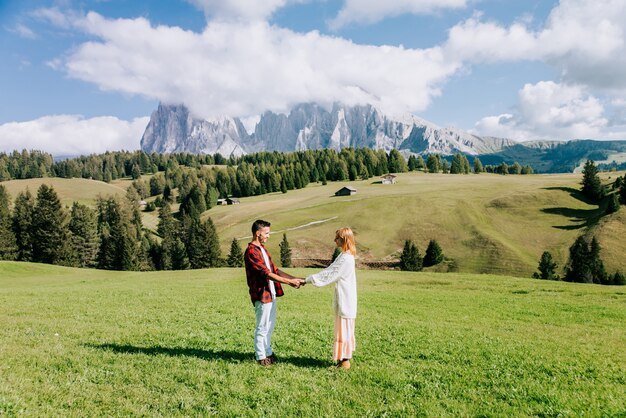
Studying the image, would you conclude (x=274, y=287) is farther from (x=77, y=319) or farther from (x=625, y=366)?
(x=77, y=319)

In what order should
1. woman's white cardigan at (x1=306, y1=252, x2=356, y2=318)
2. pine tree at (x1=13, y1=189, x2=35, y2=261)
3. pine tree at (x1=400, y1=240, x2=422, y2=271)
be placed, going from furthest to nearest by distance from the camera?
pine tree at (x1=13, y1=189, x2=35, y2=261) < pine tree at (x1=400, y1=240, x2=422, y2=271) < woman's white cardigan at (x1=306, y1=252, x2=356, y2=318)

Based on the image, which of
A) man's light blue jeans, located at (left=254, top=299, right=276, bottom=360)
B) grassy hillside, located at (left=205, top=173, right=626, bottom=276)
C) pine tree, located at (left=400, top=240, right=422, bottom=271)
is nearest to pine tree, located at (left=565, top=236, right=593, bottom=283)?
grassy hillside, located at (left=205, top=173, right=626, bottom=276)

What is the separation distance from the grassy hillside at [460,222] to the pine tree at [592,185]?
3.22 metres

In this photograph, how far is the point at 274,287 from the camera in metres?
12.1

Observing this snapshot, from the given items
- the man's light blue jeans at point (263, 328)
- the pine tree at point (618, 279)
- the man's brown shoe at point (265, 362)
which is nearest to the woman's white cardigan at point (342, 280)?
the man's light blue jeans at point (263, 328)

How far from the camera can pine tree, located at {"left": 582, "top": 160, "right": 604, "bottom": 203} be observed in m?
122

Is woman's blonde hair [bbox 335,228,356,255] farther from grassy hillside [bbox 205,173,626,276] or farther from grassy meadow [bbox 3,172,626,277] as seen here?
grassy hillside [bbox 205,173,626,276]

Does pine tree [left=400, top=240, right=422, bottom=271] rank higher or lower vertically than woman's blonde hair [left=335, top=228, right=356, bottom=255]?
lower

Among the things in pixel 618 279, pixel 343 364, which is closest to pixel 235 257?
pixel 618 279

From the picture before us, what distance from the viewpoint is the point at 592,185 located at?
407 feet

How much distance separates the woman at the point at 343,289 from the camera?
11.3m

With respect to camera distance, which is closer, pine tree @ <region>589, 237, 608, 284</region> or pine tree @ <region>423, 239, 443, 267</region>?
pine tree @ <region>589, 237, 608, 284</region>

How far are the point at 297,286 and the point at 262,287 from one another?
3.49ft

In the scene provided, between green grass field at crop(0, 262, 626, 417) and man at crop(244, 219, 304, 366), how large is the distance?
0.77m
